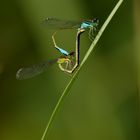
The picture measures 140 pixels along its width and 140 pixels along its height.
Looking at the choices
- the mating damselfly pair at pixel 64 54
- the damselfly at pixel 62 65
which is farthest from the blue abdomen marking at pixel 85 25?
the damselfly at pixel 62 65

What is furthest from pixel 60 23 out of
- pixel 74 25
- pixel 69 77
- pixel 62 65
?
pixel 69 77

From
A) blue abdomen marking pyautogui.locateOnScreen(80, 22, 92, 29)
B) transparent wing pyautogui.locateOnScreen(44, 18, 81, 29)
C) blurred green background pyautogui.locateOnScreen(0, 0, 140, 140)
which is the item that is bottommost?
blurred green background pyautogui.locateOnScreen(0, 0, 140, 140)

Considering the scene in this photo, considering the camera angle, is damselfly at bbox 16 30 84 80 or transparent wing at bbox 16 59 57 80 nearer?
damselfly at bbox 16 30 84 80

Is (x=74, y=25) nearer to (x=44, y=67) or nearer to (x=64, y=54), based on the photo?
(x=64, y=54)

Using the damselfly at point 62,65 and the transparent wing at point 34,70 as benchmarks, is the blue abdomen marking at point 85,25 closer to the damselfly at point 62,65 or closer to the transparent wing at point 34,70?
the damselfly at point 62,65

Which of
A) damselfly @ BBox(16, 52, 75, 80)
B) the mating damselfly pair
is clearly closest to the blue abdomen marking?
the mating damselfly pair

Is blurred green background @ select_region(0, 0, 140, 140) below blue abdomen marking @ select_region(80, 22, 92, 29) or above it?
below

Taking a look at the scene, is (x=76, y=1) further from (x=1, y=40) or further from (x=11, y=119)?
(x=11, y=119)

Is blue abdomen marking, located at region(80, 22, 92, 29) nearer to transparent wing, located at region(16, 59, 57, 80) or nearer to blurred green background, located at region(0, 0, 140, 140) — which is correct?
blurred green background, located at region(0, 0, 140, 140)

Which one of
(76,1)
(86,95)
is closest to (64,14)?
(76,1)
